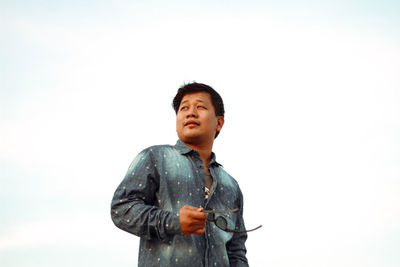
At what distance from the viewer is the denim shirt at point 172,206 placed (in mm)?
4414

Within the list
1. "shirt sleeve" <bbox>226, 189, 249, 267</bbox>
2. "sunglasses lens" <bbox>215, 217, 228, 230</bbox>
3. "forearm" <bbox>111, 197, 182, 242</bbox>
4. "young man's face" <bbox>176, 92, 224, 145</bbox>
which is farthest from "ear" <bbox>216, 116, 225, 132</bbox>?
"forearm" <bbox>111, 197, 182, 242</bbox>

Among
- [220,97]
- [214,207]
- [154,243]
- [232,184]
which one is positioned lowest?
[154,243]

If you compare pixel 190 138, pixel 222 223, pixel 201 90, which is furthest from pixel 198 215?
pixel 201 90

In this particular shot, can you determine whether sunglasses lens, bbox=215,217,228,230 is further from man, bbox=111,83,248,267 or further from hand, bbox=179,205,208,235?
hand, bbox=179,205,208,235

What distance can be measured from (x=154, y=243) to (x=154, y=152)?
83cm

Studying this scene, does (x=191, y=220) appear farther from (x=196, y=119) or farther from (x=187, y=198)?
(x=196, y=119)

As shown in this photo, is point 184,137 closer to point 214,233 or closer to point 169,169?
point 169,169

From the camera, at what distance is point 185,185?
4762 millimetres

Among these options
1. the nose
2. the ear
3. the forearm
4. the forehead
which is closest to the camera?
the forearm

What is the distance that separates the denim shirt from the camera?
4414 mm

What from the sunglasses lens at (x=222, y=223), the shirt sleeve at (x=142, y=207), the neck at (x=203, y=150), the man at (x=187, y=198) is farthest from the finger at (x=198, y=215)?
the neck at (x=203, y=150)

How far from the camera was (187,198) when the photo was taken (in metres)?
4.70

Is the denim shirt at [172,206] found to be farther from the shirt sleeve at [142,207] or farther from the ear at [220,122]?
the ear at [220,122]

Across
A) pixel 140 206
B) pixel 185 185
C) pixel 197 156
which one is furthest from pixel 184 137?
pixel 140 206
